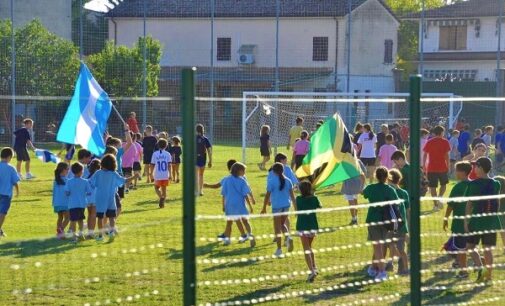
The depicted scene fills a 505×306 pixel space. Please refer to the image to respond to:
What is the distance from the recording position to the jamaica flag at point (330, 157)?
12.7 meters

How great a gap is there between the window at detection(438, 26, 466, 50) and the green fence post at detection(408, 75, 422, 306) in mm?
51392

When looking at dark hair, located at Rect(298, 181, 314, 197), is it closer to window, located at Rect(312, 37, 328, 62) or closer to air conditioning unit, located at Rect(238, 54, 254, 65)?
window, located at Rect(312, 37, 328, 62)

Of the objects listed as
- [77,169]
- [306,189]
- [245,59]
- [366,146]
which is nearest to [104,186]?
[77,169]

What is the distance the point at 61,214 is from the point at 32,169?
51.7 ft

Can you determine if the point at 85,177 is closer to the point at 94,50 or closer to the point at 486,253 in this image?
the point at 486,253

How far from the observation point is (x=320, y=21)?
151 ft

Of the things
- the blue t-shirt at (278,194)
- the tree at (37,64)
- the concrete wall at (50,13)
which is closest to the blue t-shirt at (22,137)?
the tree at (37,64)

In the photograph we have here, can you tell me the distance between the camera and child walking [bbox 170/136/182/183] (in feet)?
82.0

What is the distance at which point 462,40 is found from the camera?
57.5m

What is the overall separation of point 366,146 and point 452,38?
3454 centimetres

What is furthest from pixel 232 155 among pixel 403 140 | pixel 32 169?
pixel 403 140

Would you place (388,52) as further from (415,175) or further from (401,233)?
(415,175)

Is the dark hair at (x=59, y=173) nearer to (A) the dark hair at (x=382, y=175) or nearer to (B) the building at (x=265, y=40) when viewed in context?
(A) the dark hair at (x=382, y=175)

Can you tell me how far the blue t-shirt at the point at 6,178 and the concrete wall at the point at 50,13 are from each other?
32.1 m
